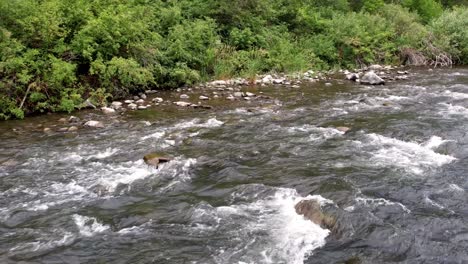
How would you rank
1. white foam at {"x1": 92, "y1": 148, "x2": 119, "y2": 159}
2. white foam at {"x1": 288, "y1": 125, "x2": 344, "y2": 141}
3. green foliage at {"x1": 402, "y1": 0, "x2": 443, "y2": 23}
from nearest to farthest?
1. white foam at {"x1": 92, "y1": 148, "x2": 119, "y2": 159}
2. white foam at {"x1": 288, "y1": 125, "x2": 344, "y2": 141}
3. green foliage at {"x1": 402, "y1": 0, "x2": 443, "y2": 23}

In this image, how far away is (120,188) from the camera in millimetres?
8164

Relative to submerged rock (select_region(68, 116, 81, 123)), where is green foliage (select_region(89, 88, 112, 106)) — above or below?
above

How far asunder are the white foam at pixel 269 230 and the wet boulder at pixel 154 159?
2.39 meters

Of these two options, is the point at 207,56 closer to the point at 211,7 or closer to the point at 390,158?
the point at 211,7

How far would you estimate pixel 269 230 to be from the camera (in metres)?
6.50

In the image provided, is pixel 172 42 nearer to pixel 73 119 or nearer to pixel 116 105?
pixel 116 105

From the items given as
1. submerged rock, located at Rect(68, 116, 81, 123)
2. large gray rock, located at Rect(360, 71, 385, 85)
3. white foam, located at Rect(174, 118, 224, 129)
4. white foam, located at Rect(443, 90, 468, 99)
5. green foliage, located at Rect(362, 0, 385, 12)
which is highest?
green foliage, located at Rect(362, 0, 385, 12)

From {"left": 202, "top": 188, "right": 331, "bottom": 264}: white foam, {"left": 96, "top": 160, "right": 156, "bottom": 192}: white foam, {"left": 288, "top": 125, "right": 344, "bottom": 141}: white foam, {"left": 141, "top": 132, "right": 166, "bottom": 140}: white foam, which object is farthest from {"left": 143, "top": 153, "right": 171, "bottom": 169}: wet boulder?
{"left": 288, "top": 125, "right": 344, "bottom": 141}: white foam

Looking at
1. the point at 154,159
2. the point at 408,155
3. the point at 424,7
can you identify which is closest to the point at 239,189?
the point at 154,159

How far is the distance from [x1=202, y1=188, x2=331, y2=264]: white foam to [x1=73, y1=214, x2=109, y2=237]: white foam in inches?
61.9

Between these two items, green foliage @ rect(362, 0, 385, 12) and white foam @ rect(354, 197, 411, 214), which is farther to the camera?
green foliage @ rect(362, 0, 385, 12)

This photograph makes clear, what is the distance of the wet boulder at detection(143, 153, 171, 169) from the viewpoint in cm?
932

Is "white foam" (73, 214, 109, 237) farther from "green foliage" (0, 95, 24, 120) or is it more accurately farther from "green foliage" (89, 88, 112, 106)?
"green foliage" (89, 88, 112, 106)

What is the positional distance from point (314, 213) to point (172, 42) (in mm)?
14101
